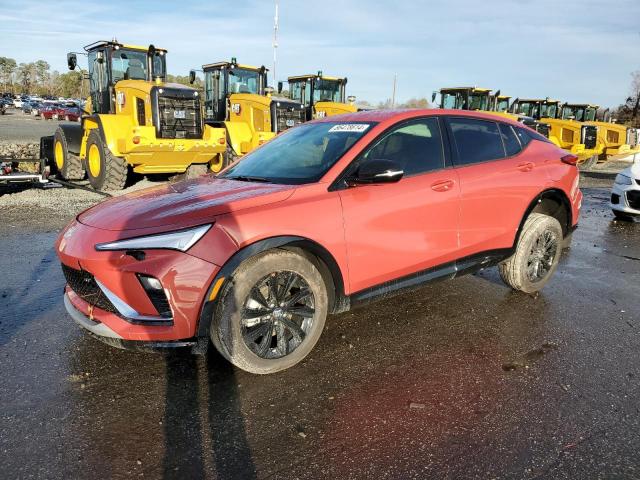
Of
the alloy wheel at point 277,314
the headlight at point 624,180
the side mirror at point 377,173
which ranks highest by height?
the side mirror at point 377,173

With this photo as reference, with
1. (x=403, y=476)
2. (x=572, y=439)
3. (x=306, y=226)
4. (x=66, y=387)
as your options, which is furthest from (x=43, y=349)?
(x=572, y=439)

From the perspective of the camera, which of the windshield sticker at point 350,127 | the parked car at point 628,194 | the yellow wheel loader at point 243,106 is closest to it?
the windshield sticker at point 350,127

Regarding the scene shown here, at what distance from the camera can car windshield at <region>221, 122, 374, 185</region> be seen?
3602 mm

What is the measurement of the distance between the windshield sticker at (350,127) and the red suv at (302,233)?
25 mm

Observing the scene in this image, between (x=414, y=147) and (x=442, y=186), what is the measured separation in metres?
0.38

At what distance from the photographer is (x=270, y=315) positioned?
3156 mm

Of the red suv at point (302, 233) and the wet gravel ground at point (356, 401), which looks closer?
the wet gravel ground at point (356, 401)

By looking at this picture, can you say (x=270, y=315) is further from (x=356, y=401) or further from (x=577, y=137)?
(x=577, y=137)

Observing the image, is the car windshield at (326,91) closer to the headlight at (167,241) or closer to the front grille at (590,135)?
the front grille at (590,135)

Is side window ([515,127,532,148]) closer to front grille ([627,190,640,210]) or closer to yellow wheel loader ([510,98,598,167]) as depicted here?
front grille ([627,190,640,210])

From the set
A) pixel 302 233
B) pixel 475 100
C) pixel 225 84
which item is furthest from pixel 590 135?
pixel 302 233

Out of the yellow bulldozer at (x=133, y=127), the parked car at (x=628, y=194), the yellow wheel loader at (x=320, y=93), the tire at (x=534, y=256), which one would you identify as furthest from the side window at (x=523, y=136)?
→ the yellow wheel loader at (x=320, y=93)

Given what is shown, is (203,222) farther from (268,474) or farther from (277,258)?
(268,474)

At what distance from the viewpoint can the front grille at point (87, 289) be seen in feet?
9.89
